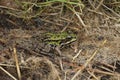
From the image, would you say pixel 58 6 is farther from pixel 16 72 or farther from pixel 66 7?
pixel 16 72

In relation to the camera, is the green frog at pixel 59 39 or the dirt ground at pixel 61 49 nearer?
the dirt ground at pixel 61 49

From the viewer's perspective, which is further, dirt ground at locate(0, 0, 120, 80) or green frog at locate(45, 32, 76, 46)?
green frog at locate(45, 32, 76, 46)

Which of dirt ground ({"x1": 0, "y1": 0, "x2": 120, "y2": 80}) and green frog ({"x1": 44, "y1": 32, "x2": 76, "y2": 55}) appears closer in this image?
dirt ground ({"x1": 0, "y1": 0, "x2": 120, "y2": 80})

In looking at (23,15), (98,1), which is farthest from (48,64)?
(98,1)
